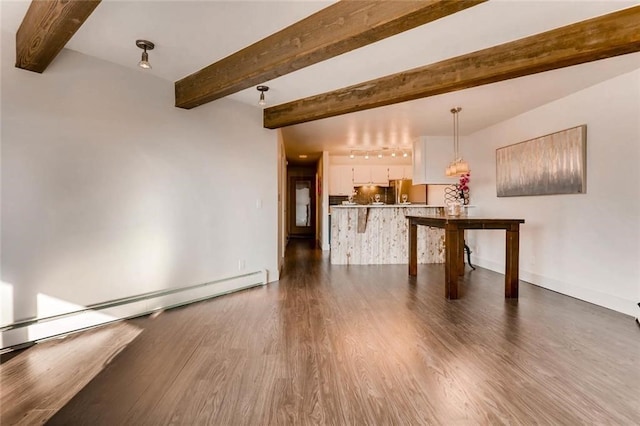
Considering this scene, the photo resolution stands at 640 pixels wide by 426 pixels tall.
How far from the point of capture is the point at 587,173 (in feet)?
11.5

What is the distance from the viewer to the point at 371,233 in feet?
19.5

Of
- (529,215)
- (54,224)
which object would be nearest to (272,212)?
(54,224)

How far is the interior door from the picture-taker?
1050 cm

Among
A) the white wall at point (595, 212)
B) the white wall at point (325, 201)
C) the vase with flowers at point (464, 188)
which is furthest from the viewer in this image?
the white wall at point (325, 201)

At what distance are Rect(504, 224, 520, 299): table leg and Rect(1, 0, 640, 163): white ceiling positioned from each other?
5.45ft

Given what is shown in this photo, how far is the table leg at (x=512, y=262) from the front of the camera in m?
3.57

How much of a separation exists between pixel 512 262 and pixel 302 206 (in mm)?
7635

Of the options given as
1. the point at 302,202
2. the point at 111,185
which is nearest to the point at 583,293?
the point at 111,185

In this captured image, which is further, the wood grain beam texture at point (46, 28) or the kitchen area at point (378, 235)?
the kitchen area at point (378, 235)

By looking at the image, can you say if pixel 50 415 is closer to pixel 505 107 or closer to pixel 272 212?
pixel 272 212

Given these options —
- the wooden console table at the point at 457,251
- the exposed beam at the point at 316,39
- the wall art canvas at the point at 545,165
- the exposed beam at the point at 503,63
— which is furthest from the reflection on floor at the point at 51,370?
Result: the wall art canvas at the point at 545,165

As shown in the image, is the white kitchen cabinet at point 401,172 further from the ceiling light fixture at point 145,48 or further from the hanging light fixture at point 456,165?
the ceiling light fixture at point 145,48

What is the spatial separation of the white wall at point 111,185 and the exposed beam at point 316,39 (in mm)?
591

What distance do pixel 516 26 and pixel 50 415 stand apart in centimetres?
375
